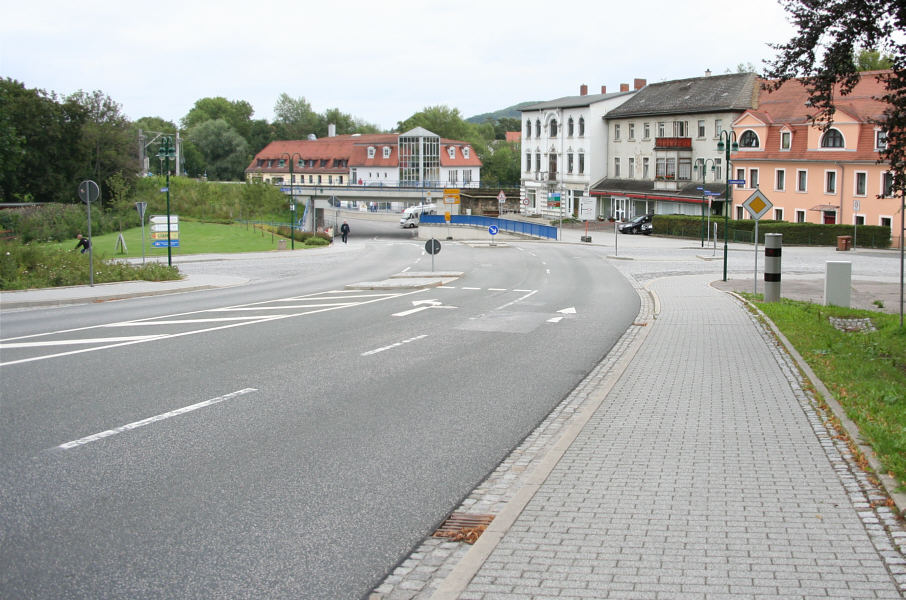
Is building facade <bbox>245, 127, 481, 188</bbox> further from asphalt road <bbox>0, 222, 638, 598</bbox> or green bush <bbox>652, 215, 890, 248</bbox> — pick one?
asphalt road <bbox>0, 222, 638, 598</bbox>

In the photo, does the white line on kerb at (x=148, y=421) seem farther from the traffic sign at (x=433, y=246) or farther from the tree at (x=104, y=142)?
the tree at (x=104, y=142)

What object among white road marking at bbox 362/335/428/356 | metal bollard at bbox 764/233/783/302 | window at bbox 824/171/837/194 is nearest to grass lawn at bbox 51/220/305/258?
white road marking at bbox 362/335/428/356

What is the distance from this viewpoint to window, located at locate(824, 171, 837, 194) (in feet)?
189

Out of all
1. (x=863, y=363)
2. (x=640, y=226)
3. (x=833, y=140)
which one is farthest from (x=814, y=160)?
(x=863, y=363)

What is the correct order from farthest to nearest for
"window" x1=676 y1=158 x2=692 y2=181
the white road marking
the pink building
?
"window" x1=676 y1=158 x2=692 y2=181 < the pink building < the white road marking

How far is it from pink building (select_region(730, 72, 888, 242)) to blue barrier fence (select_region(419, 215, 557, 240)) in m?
15.1

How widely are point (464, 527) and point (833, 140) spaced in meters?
59.1

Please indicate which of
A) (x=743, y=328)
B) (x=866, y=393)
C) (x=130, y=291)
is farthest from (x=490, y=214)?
(x=866, y=393)

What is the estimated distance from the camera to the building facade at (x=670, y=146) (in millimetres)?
70812

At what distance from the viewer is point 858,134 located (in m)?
55.6

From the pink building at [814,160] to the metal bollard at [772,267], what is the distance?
32.2 m

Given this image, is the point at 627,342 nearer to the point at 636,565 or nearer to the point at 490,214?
the point at 636,565

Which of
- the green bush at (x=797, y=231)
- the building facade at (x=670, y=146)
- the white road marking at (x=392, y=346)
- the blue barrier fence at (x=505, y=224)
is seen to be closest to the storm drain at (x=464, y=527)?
the white road marking at (x=392, y=346)

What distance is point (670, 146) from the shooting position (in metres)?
74.5
